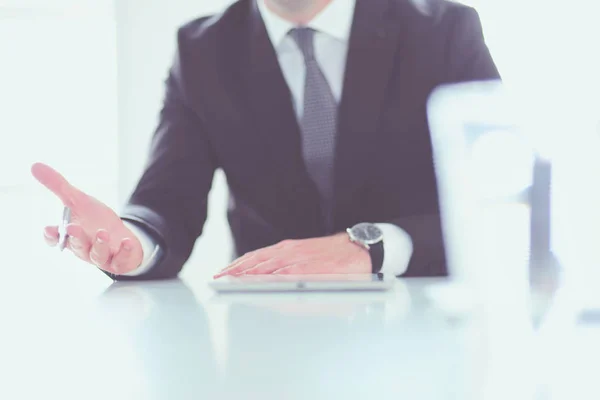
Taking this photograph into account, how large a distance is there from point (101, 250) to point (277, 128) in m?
0.67

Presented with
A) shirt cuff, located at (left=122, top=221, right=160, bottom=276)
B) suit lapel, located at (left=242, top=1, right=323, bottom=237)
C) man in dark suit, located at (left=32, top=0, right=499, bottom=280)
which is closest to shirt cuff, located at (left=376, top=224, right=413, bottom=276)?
man in dark suit, located at (left=32, top=0, right=499, bottom=280)

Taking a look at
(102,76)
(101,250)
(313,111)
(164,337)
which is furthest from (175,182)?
(102,76)

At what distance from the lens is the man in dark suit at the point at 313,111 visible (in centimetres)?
167

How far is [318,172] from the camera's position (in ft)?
5.65

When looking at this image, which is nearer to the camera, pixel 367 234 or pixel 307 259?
pixel 307 259

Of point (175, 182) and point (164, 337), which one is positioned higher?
point (164, 337)

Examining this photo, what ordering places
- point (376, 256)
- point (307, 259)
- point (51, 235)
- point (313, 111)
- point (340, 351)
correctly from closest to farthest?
point (340, 351) < point (51, 235) < point (307, 259) < point (376, 256) < point (313, 111)

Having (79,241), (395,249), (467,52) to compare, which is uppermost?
(467,52)

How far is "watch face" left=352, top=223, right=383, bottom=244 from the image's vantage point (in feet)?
4.36

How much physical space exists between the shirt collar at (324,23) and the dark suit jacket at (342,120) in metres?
0.03

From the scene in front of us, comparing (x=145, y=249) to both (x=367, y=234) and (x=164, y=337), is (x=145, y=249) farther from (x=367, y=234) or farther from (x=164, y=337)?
(x=164, y=337)

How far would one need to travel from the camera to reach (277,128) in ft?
5.52

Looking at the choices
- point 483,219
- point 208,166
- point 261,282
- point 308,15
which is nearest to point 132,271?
point 261,282

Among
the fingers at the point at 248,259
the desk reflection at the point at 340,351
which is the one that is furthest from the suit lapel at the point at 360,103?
the desk reflection at the point at 340,351
